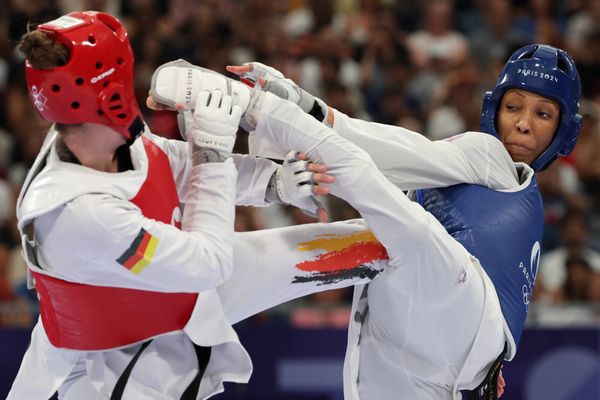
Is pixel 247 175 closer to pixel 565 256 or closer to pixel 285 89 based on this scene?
pixel 285 89

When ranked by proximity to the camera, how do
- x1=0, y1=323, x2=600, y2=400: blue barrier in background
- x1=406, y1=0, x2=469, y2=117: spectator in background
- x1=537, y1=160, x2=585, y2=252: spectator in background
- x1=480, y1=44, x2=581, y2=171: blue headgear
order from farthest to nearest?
1. x1=406, y1=0, x2=469, y2=117: spectator in background
2. x1=537, y1=160, x2=585, y2=252: spectator in background
3. x1=0, y1=323, x2=600, y2=400: blue barrier in background
4. x1=480, y1=44, x2=581, y2=171: blue headgear

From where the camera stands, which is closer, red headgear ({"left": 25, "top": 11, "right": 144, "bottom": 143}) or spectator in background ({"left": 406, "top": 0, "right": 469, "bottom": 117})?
red headgear ({"left": 25, "top": 11, "right": 144, "bottom": 143})

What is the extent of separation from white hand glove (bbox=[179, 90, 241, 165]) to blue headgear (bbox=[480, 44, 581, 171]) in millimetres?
1697

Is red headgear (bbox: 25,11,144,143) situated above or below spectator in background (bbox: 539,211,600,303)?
above

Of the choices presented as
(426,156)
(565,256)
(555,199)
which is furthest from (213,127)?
(555,199)

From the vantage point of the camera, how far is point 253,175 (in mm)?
4488

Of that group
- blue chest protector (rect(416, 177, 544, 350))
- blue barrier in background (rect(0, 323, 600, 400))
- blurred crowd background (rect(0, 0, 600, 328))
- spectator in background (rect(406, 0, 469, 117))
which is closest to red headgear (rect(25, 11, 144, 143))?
blue chest protector (rect(416, 177, 544, 350))

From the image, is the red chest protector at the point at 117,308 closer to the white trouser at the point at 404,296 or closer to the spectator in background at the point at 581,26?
the white trouser at the point at 404,296

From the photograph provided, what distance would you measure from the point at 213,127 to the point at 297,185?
1.59 feet

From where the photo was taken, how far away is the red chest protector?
3803 mm

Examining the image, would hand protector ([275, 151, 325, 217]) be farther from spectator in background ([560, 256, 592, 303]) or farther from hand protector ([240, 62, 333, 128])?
spectator in background ([560, 256, 592, 303])

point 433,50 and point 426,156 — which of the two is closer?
point 426,156

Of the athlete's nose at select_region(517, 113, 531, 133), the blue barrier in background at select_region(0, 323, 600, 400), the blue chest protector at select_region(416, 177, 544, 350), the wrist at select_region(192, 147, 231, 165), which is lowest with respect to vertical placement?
the blue barrier in background at select_region(0, 323, 600, 400)

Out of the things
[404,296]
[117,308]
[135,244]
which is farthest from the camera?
[404,296]
